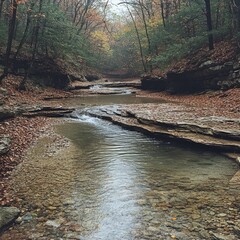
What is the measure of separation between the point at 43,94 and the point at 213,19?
15514 mm

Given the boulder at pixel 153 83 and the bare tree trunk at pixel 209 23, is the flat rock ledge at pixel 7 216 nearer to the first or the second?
the bare tree trunk at pixel 209 23

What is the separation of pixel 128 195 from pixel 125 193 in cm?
13

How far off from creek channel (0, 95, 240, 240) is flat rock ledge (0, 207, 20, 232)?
0.13m

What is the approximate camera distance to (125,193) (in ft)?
18.9

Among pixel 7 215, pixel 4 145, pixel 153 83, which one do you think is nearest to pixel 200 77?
pixel 153 83

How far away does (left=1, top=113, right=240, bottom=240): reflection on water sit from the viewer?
4.32m

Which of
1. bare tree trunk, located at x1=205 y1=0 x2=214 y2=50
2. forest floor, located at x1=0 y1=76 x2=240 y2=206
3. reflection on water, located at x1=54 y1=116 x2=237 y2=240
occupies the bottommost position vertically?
reflection on water, located at x1=54 y1=116 x2=237 y2=240

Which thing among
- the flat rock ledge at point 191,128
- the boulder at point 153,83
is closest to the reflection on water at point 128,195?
the flat rock ledge at point 191,128

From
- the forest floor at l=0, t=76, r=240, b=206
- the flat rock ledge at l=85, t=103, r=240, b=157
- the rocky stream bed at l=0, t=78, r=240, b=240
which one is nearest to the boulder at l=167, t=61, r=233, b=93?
the forest floor at l=0, t=76, r=240, b=206

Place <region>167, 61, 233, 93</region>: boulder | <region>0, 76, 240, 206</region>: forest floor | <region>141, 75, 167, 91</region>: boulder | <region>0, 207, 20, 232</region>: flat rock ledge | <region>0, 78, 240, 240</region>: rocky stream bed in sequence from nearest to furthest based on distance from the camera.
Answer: <region>0, 78, 240, 240</region>: rocky stream bed, <region>0, 207, 20, 232</region>: flat rock ledge, <region>0, 76, 240, 206</region>: forest floor, <region>167, 61, 233, 93</region>: boulder, <region>141, 75, 167, 91</region>: boulder

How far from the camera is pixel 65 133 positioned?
1156 cm

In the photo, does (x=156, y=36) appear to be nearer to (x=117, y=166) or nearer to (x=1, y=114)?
(x=1, y=114)

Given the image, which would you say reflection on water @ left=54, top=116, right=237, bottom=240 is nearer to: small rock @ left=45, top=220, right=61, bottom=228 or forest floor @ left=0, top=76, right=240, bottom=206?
small rock @ left=45, top=220, right=61, bottom=228

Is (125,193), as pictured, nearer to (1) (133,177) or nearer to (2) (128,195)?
(2) (128,195)
